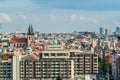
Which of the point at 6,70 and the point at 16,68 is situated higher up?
the point at 16,68

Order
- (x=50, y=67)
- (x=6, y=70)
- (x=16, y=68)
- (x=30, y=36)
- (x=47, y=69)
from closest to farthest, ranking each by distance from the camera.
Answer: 1. (x=16, y=68)
2. (x=50, y=67)
3. (x=47, y=69)
4. (x=6, y=70)
5. (x=30, y=36)

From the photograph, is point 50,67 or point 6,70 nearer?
point 50,67

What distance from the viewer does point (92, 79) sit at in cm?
5194

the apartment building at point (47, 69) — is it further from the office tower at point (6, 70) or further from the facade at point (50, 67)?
the office tower at point (6, 70)

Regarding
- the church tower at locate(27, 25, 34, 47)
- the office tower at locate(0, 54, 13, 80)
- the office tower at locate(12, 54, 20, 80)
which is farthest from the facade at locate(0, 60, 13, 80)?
the church tower at locate(27, 25, 34, 47)

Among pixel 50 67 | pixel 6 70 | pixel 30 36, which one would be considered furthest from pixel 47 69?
pixel 30 36

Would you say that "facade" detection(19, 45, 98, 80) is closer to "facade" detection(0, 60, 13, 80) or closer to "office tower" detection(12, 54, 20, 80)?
"office tower" detection(12, 54, 20, 80)

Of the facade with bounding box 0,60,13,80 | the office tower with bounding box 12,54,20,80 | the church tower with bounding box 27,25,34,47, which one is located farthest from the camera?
the church tower with bounding box 27,25,34,47

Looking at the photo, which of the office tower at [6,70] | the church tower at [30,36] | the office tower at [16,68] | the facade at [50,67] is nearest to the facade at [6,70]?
the office tower at [6,70]

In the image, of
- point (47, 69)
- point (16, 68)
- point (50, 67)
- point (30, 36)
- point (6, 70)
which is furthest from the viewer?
point (30, 36)

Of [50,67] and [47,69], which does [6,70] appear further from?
[50,67]

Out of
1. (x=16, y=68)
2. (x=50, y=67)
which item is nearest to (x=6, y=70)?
(x=16, y=68)

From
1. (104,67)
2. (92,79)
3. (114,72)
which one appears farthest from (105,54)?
(92,79)

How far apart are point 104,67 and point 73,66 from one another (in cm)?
1421
